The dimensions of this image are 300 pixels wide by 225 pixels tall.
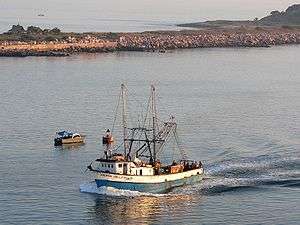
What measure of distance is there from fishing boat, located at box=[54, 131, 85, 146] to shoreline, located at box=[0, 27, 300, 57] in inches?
2311

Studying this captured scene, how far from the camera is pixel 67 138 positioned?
54594mm

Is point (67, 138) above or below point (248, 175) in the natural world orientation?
above

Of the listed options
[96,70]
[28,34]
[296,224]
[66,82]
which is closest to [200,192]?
[296,224]

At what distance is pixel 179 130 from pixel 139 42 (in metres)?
72.1

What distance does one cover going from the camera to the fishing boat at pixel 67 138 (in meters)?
54.3

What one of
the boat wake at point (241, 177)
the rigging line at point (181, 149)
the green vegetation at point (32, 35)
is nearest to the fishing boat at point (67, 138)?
the rigging line at point (181, 149)

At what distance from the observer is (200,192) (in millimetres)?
43812

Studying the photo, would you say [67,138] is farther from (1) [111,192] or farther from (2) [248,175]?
(2) [248,175]

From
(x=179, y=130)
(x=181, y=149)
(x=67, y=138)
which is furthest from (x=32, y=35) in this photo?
(x=181, y=149)

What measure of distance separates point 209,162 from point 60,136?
10.2 metres

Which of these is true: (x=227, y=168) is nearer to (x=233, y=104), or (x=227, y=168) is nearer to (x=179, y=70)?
(x=233, y=104)

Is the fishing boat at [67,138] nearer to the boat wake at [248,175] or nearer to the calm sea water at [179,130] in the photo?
the calm sea water at [179,130]

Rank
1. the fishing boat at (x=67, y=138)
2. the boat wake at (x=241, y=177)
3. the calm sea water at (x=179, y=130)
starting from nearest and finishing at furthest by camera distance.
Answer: the calm sea water at (x=179, y=130) → the boat wake at (x=241, y=177) → the fishing boat at (x=67, y=138)

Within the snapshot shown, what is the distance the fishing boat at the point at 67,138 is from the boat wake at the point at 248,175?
31.5 feet
